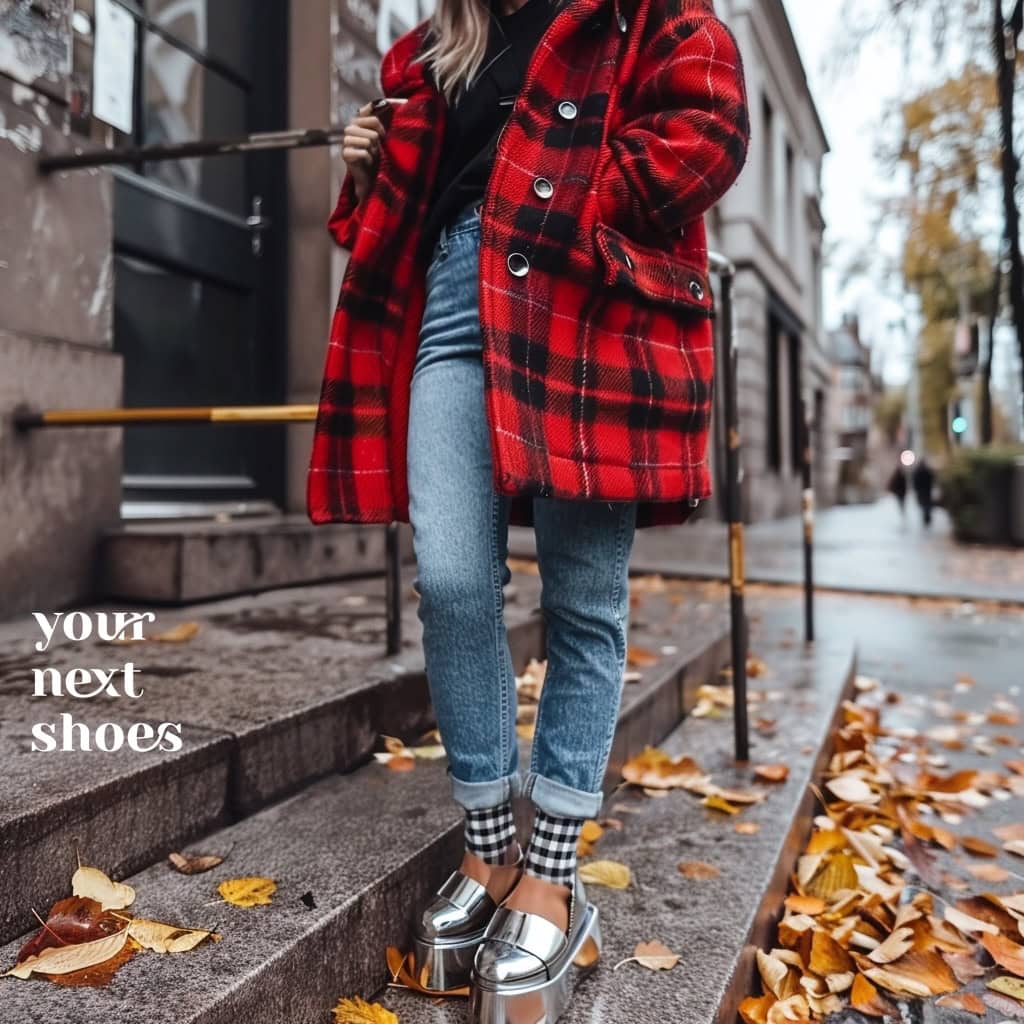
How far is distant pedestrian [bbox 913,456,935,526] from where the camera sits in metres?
16.3

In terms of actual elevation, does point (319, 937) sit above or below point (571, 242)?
below

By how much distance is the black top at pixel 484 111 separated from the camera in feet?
5.01

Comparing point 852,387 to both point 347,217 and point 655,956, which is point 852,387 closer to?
point 347,217

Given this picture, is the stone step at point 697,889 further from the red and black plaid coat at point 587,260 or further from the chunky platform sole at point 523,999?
the red and black plaid coat at point 587,260

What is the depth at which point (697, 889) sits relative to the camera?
186cm

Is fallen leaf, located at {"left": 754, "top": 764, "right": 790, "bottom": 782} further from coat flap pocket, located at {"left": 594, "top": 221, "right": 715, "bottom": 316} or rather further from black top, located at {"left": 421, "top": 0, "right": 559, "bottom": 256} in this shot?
black top, located at {"left": 421, "top": 0, "right": 559, "bottom": 256}

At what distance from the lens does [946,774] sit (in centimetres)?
301

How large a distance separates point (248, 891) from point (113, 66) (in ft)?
9.87

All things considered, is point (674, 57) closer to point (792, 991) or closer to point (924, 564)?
point (792, 991)

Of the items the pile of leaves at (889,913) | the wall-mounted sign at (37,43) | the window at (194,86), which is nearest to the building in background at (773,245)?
the window at (194,86)

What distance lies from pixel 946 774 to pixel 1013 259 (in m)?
6.18

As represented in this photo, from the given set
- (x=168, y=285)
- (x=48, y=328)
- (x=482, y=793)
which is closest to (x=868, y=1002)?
(x=482, y=793)

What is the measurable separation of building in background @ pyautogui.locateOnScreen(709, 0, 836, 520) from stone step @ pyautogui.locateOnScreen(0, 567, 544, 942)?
29.9 ft

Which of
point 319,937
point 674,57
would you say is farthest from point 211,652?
point 674,57
